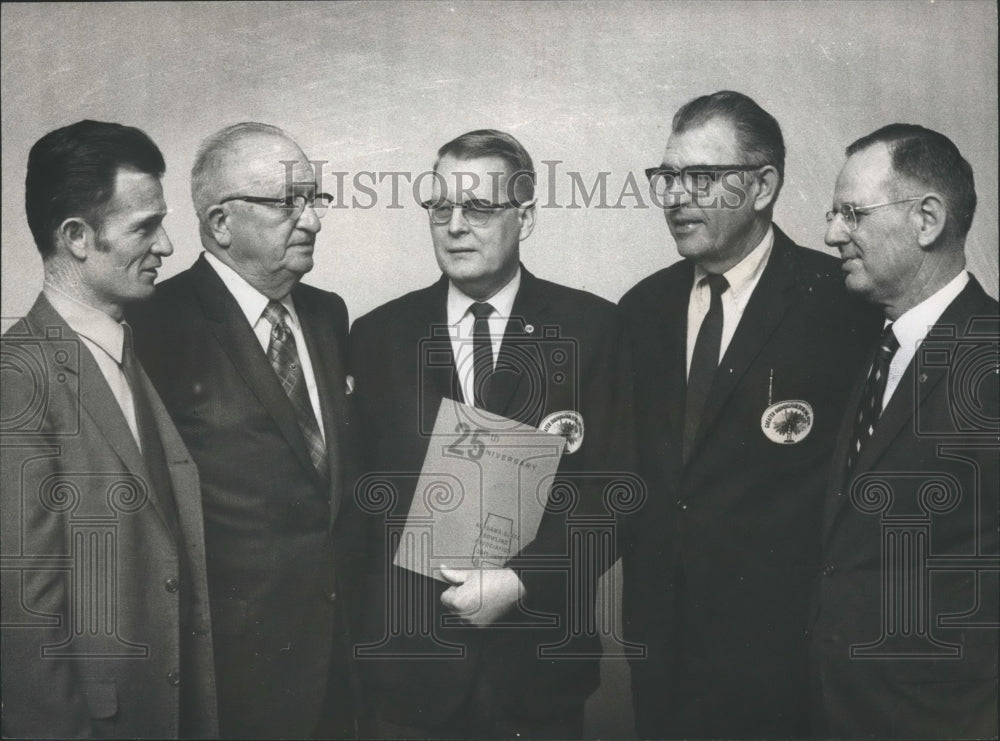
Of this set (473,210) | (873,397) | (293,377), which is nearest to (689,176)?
(473,210)

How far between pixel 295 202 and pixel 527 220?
2.57ft

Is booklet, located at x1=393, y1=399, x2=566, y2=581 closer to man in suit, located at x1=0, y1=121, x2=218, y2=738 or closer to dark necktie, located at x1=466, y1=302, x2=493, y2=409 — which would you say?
dark necktie, located at x1=466, y1=302, x2=493, y2=409

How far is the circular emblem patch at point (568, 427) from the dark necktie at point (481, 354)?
0.73 feet

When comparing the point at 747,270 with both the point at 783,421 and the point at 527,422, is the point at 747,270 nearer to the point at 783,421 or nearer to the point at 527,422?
the point at 783,421

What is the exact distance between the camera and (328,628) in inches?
147

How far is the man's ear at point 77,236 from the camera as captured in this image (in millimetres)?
3674

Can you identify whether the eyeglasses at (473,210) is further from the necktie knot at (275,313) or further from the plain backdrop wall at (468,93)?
the necktie knot at (275,313)

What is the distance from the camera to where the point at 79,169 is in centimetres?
371

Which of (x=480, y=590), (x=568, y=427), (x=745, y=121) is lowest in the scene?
(x=480, y=590)

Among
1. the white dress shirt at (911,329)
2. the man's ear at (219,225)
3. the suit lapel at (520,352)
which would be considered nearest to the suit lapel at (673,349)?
the suit lapel at (520,352)

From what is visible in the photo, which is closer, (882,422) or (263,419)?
(263,419)

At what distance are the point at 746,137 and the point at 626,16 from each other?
0.59m

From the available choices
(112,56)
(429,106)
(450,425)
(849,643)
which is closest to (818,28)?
(429,106)

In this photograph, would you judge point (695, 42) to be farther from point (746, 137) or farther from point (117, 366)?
point (117, 366)
